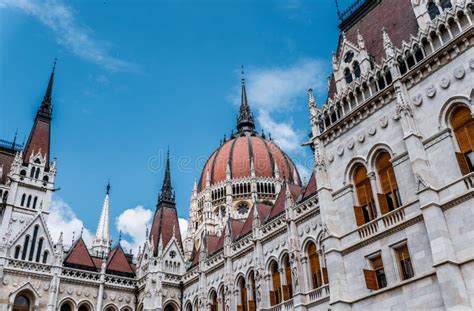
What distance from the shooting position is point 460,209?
18.4 m

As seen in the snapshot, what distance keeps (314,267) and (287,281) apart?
2872mm

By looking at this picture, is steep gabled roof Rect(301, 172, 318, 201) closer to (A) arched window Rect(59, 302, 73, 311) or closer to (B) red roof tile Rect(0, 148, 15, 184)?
(A) arched window Rect(59, 302, 73, 311)

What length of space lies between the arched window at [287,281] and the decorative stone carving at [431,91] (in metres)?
14.4

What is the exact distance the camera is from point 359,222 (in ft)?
75.2

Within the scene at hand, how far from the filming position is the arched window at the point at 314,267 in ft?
91.0

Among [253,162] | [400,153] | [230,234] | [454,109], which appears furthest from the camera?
[253,162]

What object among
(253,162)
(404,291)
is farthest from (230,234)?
(253,162)

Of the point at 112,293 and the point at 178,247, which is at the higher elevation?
the point at 178,247

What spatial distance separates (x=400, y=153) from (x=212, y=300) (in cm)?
2191

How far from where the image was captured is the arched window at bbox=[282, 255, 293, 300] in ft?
97.9

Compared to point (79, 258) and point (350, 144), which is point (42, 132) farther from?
point (350, 144)

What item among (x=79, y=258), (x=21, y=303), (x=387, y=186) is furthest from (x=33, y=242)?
(x=387, y=186)

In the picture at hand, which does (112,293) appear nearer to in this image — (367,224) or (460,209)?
(367,224)

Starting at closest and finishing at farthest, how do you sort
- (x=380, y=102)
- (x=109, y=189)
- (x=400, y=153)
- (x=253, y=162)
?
(x=400, y=153)
(x=380, y=102)
(x=253, y=162)
(x=109, y=189)
